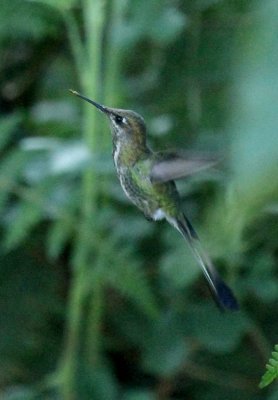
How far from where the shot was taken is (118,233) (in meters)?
1.78

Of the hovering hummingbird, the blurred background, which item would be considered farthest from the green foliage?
the blurred background

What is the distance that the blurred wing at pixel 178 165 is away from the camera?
604 mm

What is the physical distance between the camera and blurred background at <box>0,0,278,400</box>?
5.29ft

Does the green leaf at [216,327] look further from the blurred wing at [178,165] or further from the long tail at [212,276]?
the blurred wing at [178,165]

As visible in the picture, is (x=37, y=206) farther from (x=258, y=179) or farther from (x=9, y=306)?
(x=258, y=179)

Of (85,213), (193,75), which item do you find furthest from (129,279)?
(193,75)

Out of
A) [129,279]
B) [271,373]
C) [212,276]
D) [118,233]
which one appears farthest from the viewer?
[118,233]

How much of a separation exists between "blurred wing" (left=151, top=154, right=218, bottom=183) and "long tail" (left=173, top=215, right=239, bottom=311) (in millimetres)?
103

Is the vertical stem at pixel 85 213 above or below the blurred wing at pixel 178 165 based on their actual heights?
above

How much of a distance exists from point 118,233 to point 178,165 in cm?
113

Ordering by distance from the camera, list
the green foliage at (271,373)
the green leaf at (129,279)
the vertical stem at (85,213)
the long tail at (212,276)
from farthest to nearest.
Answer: the green leaf at (129,279) → the vertical stem at (85,213) → the long tail at (212,276) → the green foliage at (271,373)

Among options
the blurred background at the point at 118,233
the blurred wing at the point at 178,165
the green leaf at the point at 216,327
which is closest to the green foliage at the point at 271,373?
the blurred wing at the point at 178,165

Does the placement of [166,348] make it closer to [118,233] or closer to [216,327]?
[216,327]

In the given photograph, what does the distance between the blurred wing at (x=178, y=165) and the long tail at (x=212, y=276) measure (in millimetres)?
103
